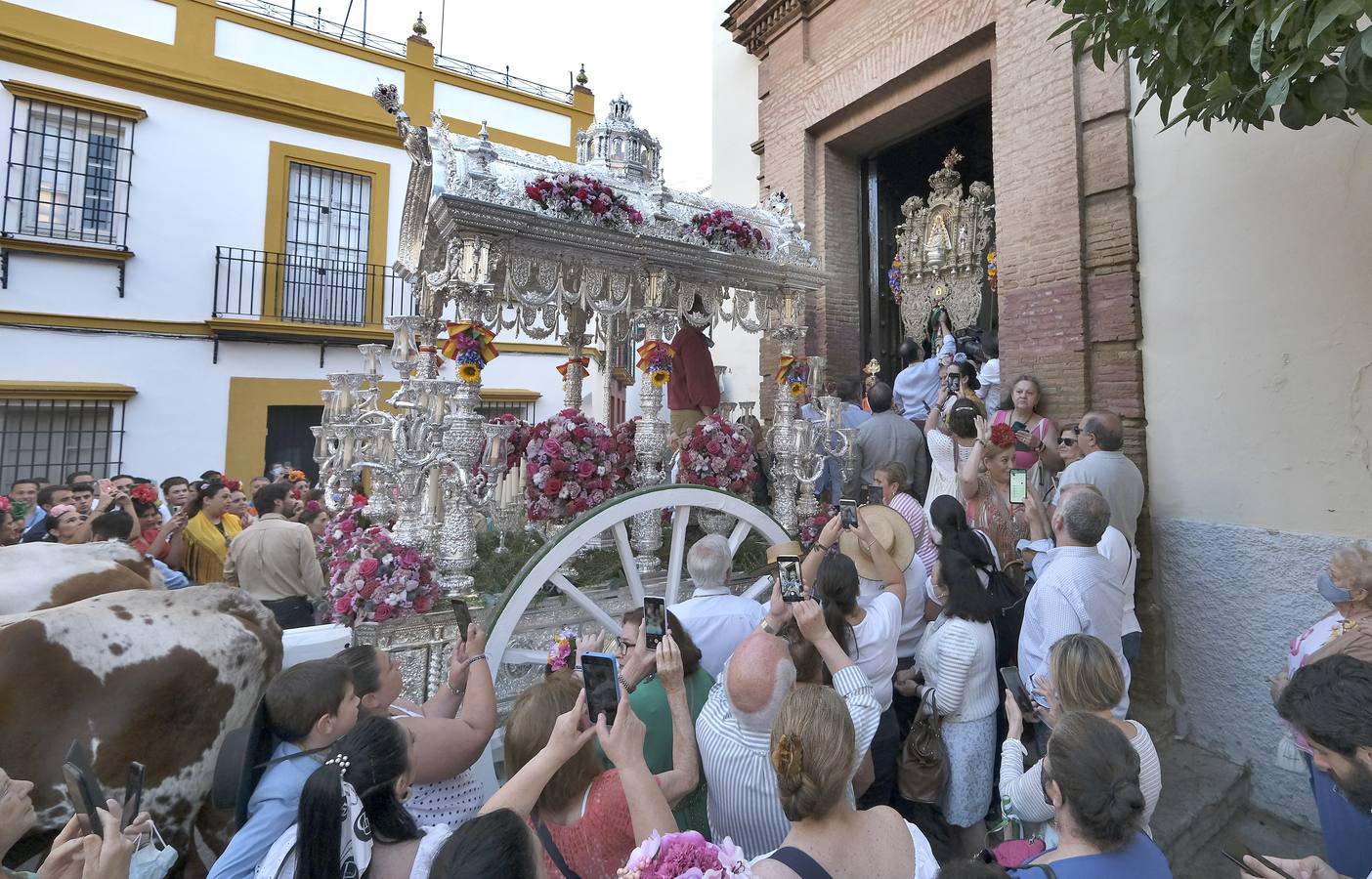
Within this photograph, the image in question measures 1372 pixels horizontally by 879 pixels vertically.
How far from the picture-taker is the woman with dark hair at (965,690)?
9.11 ft

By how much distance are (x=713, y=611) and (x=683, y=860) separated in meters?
1.70

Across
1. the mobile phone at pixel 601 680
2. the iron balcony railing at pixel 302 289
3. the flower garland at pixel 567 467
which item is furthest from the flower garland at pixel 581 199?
the iron balcony railing at pixel 302 289

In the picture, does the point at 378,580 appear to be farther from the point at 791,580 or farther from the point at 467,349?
the point at 791,580

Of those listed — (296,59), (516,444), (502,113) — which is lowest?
(516,444)

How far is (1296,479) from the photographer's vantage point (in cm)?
401

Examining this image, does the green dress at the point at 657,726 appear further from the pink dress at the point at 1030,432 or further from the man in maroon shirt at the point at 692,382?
the man in maroon shirt at the point at 692,382

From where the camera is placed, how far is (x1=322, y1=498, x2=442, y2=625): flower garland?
3.29 meters

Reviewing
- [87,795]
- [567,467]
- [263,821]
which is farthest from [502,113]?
[87,795]

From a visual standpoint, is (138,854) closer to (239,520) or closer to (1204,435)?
(239,520)

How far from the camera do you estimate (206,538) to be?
4914mm

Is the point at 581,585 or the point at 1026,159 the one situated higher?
the point at 1026,159

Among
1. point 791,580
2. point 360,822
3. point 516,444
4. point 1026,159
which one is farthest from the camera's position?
point 1026,159

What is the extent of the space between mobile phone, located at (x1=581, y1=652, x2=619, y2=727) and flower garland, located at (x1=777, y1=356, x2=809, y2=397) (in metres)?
4.27

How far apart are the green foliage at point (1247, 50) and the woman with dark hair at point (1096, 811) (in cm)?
224
